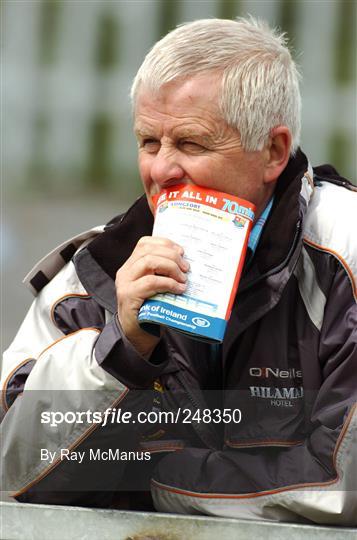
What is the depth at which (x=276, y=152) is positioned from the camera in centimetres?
269

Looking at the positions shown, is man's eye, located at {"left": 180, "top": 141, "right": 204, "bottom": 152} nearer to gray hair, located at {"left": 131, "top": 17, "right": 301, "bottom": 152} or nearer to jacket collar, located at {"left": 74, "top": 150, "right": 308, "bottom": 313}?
gray hair, located at {"left": 131, "top": 17, "right": 301, "bottom": 152}

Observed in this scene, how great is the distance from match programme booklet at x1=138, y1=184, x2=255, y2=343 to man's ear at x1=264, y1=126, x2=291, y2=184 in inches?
15.4

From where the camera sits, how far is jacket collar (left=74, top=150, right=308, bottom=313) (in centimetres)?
253

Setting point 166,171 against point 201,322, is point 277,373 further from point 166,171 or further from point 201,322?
point 166,171

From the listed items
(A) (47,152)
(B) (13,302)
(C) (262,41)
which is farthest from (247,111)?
(A) (47,152)

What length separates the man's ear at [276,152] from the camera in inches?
105

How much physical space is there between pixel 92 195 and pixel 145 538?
29.6 feet

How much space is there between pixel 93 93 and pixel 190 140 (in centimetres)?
924

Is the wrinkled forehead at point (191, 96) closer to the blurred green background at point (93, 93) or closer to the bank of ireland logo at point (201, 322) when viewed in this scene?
the bank of ireland logo at point (201, 322)

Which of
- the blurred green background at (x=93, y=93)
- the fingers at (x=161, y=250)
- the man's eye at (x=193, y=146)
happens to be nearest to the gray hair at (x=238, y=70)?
the man's eye at (x=193, y=146)

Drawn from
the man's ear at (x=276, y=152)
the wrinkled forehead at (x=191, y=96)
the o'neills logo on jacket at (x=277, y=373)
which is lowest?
the o'neills logo on jacket at (x=277, y=373)

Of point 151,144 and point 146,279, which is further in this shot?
point 151,144

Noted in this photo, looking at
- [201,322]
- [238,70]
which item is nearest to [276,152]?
[238,70]

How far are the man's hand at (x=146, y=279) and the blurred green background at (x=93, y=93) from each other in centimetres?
767
